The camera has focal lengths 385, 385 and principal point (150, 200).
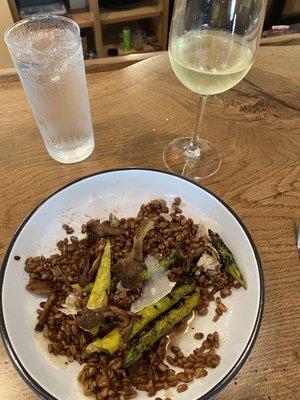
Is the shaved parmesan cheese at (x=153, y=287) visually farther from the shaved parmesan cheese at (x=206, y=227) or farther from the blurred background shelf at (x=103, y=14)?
the blurred background shelf at (x=103, y=14)

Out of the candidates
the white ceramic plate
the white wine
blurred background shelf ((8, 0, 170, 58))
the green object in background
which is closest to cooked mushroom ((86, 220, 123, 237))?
the white ceramic plate

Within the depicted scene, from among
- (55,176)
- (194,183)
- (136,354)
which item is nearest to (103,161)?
(55,176)

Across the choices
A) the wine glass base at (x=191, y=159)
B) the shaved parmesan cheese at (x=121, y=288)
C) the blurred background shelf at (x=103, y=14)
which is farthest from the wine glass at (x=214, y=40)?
the blurred background shelf at (x=103, y=14)

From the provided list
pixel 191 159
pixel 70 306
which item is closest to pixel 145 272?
pixel 70 306

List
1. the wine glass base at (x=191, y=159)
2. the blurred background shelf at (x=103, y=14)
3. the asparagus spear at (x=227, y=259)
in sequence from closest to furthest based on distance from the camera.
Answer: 1. the asparagus spear at (x=227, y=259)
2. the wine glass base at (x=191, y=159)
3. the blurred background shelf at (x=103, y=14)

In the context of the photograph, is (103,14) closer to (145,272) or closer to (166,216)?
(166,216)

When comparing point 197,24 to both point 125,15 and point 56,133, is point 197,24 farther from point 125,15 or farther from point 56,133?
point 125,15

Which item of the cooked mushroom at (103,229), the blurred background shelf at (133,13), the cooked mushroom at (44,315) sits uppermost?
the cooked mushroom at (103,229)
